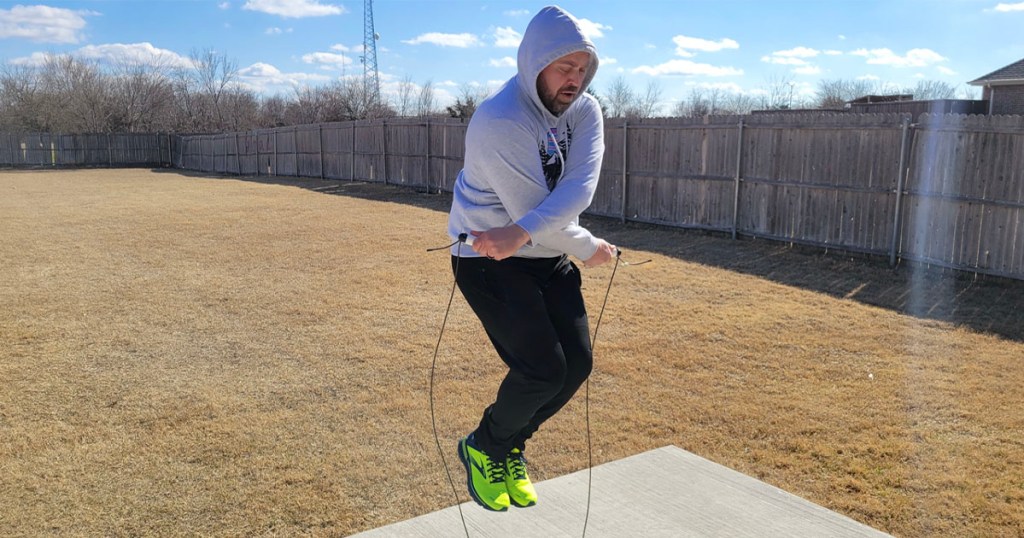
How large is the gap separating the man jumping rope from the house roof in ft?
90.6

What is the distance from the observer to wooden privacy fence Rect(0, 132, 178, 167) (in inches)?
1683

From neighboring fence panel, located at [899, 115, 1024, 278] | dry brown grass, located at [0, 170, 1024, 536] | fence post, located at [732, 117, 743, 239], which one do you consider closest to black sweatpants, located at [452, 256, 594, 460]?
Answer: dry brown grass, located at [0, 170, 1024, 536]

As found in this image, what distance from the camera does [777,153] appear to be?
1223cm

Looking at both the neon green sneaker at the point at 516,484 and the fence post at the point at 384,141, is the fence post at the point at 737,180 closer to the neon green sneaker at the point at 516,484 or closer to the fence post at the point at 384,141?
the neon green sneaker at the point at 516,484

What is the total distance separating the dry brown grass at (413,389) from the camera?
4.00m

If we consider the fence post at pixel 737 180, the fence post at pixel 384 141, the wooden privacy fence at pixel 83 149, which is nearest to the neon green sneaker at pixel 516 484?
the fence post at pixel 737 180

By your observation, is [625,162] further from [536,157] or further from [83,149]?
[83,149]

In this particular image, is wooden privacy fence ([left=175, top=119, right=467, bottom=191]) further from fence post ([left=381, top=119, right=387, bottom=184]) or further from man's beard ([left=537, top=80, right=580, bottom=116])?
man's beard ([left=537, top=80, right=580, bottom=116])

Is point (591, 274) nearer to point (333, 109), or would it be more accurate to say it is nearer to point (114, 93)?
point (333, 109)

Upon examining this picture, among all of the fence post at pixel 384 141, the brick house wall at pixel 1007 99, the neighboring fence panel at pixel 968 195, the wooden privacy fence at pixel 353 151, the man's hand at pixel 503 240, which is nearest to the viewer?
the man's hand at pixel 503 240

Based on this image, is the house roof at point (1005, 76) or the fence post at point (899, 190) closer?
the fence post at point (899, 190)

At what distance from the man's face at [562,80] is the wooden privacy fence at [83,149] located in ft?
158

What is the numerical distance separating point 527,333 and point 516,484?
2.43ft

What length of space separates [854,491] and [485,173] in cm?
288
